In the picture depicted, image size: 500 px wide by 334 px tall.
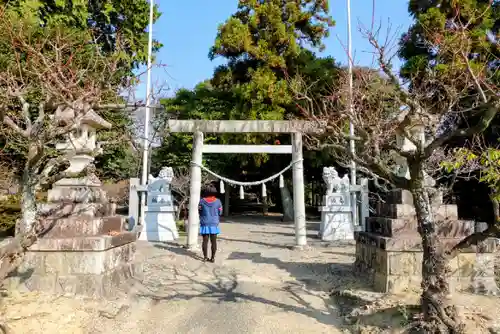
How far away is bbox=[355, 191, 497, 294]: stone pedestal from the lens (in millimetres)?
5043

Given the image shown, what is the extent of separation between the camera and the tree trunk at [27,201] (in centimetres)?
381

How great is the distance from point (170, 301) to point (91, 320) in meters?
1.24

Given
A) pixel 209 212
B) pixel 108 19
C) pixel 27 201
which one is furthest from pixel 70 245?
pixel 108 19

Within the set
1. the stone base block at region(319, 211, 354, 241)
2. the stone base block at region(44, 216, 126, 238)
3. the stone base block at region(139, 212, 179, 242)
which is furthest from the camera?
the stone base block at region(319, 211, 354, 241)

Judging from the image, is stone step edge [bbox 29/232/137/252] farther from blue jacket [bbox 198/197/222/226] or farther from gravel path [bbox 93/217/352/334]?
blue jacket [bbox 198/197/222/226]

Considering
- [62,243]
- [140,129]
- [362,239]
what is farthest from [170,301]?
[140,129]

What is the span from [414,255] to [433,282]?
4.37 feet

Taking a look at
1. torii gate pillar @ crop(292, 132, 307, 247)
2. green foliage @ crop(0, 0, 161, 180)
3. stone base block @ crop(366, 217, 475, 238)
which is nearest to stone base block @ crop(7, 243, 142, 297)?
stone base block @ crop(366, 217, 475, 238)

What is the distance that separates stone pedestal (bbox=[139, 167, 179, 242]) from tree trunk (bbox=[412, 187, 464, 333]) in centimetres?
799

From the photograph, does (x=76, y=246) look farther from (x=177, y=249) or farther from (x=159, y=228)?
(x=159, y=228)

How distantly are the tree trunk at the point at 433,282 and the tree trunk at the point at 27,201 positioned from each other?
12.3 ft

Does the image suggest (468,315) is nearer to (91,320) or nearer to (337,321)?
(337,321)

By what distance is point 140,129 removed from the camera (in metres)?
15.0

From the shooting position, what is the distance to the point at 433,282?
3789 millimetres
